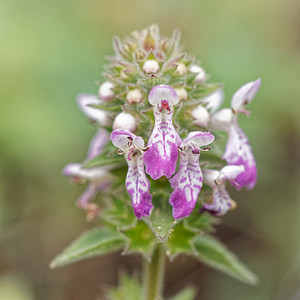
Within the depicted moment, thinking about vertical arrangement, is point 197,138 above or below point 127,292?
above

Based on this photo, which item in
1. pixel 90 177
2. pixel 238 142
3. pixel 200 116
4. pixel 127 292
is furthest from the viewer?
pixel 127 292

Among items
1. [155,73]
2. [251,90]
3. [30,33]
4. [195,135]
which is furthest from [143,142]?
[30,33]

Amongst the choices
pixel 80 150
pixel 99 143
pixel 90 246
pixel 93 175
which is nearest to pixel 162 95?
pixel 93 175

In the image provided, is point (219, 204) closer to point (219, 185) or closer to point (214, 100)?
point (219, 185)

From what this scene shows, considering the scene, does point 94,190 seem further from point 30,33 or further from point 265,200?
point 30,33

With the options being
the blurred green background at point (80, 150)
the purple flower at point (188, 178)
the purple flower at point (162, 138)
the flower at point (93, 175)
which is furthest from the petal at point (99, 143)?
the blurred green background at point (80, 150)

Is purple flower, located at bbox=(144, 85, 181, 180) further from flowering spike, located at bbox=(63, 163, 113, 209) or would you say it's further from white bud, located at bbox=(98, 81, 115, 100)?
flowering spike, located at bbox=(63, 163, 113, 209)

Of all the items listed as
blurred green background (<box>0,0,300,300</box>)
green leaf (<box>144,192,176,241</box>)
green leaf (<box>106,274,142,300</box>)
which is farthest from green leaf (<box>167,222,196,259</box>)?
blurred green background (<box>0,0,300,300</box>)
